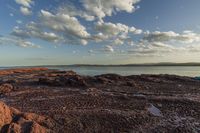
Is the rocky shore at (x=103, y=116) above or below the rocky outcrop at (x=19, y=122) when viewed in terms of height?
below

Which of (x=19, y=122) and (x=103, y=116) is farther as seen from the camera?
(x=103, y=116)

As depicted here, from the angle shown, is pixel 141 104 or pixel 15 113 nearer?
pixel 15 113

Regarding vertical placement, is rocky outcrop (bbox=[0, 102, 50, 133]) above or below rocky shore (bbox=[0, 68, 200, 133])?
above

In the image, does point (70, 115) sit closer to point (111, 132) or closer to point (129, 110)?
point (111, 132)

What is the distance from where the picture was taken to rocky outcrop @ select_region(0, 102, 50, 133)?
679 centimetres

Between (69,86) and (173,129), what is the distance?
13522 millimetres

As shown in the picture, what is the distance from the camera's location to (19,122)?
7.23 meters

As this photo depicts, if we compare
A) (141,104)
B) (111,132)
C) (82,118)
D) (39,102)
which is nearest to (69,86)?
(39,102)

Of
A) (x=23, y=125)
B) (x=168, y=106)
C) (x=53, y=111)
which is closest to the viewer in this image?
(x=23, y=125)

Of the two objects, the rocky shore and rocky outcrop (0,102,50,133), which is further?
the rocky shore

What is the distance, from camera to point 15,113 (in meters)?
8.10

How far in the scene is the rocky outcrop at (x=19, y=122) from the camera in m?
6.79

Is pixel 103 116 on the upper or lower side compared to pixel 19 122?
lower

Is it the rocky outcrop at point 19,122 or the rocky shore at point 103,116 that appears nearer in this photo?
the rocky outcrop at point 19,122
